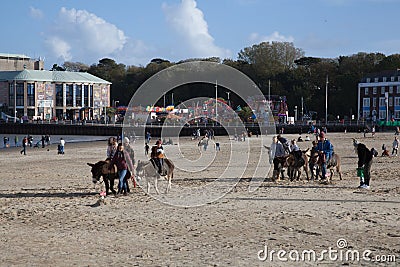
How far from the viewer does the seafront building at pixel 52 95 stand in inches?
3674

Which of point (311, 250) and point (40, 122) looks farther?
point (40, 122)

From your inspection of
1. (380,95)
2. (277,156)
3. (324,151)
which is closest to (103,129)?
(380,95)

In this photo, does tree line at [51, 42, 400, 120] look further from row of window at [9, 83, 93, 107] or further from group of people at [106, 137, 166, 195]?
group of people at [106, 137, 166, 195]

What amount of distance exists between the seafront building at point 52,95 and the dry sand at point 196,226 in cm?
7890

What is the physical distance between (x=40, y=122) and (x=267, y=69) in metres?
38.4

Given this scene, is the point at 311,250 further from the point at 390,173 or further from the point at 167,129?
the point at 167,129

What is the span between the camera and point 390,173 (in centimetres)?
1952

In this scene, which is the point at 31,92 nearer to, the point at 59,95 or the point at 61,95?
the point at 59,95

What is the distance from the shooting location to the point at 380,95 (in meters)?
81.2

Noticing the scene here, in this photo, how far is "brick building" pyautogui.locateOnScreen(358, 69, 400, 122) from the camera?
79.2 m

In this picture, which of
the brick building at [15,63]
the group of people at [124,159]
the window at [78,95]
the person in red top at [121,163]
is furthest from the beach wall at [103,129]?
the person in red top at [121,163]

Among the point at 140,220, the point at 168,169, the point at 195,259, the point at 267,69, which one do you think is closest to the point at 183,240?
the point at 195,259

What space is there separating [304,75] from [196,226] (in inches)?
3294

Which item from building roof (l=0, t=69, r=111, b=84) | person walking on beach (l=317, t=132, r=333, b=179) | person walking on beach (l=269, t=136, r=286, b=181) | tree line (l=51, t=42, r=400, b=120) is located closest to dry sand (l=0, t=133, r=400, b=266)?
person walking on beach (l=269, t=136, r=286, b=181)
